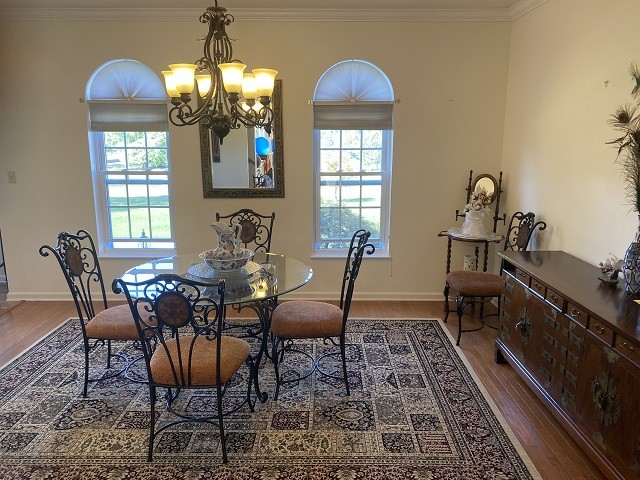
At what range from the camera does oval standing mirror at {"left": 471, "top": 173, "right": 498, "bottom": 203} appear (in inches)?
164

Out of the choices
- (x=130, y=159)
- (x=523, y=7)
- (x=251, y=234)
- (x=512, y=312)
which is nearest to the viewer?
(x=512, y=312)

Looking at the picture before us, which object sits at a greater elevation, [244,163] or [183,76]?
[183,76]

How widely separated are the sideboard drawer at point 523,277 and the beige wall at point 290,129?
156 cm

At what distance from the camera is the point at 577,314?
2.25 meters

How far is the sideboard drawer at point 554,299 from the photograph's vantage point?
2394 millimetres

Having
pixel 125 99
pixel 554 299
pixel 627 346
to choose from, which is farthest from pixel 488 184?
pixel 125 99

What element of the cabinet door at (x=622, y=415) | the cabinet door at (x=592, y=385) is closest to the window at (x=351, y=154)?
the cabinet door at (x=592, y=385)

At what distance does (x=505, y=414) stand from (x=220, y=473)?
5.41 ft

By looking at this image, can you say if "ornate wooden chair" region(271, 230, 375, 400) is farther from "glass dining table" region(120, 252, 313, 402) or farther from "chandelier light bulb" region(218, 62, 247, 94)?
"chandelier light bulb" region(218, 62, 247, 94)

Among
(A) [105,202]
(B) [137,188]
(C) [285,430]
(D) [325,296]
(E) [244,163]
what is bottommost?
(C) [285,430]

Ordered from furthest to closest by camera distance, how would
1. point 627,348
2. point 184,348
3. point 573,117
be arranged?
point 573,117 → point 184,348 → point 627,348

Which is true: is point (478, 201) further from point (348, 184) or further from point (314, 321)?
point (314, 321)

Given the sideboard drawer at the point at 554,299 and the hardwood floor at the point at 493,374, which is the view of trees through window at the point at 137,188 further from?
the sideboard drawer at the point at 554,299

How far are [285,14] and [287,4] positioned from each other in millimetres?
132
